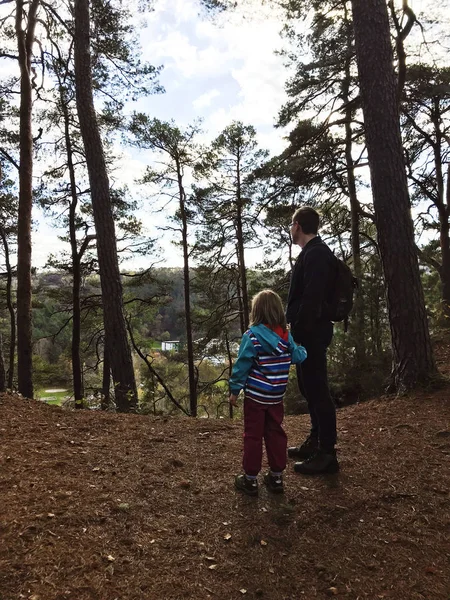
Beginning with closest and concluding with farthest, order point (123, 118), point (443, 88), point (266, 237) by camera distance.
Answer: point (443, 88) < point (123, 118) < point (266, 237)

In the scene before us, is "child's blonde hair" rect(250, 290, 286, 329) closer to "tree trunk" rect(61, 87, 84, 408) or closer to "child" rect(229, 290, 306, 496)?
"child" rect(229, 290, 306, 496)

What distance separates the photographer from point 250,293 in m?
17.4

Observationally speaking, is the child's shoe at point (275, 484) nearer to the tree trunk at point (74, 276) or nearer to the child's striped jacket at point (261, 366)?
the child's striped jacket at point (261, 366)

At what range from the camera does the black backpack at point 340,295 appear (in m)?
2.92

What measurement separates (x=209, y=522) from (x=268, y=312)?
1347 millimetres

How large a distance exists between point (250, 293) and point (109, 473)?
48.1 feet

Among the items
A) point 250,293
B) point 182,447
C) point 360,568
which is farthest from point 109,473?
point 250,293

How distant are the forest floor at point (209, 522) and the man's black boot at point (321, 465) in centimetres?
7

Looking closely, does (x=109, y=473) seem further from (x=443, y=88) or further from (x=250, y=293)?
(x=250, y=293)

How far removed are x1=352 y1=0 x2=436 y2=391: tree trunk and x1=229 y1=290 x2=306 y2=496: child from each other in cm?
246

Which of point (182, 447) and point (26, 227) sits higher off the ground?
point (26, 227)

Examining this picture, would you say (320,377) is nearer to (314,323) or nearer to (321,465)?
(314,323)

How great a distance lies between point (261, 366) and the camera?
105 inches

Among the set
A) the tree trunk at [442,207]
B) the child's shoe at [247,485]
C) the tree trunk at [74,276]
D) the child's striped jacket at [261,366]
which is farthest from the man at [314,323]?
the tree trunk at [74,276]
